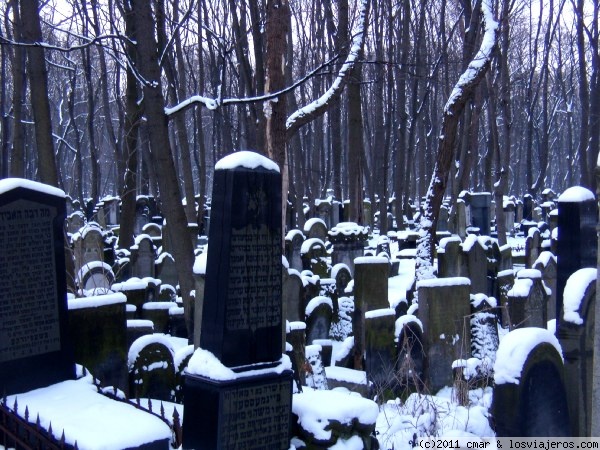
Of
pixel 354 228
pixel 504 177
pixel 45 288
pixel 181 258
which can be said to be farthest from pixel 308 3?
pixel 45 288

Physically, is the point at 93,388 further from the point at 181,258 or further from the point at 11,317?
the point at 181,258

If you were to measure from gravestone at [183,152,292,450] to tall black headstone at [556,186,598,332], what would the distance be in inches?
173

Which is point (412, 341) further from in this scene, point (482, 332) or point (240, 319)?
point (240, 319)

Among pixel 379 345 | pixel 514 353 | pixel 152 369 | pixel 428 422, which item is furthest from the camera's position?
pixel 379 345

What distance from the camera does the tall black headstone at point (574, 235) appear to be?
8125mm

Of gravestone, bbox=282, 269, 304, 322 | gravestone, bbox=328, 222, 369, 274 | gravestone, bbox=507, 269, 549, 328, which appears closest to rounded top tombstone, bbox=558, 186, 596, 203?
gravestone, bbox=507, 269, 549, 328

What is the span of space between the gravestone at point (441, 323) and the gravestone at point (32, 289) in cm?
434

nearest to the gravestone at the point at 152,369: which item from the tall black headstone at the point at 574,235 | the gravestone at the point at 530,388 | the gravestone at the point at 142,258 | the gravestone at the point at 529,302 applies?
the gravestone at the point at 530,388

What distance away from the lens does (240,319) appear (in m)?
4.94

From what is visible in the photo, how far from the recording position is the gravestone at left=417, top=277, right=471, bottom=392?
852 centimetres

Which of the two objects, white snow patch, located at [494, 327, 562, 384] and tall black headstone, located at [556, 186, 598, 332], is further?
tall black headstone, located at [556, 186, 598, 332]

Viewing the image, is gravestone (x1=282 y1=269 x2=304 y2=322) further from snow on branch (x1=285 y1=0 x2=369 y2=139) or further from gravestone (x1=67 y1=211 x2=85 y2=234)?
gravestone (x1=67 y1=211 x2=85 y2=234)

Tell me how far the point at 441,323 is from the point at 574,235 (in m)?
1.89

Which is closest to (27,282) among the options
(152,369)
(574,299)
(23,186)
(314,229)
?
(23,186)
